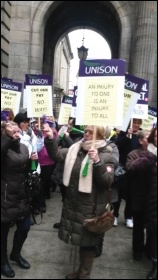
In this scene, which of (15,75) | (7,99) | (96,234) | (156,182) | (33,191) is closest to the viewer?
(96,234)

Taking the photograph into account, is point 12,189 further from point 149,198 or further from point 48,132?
point 149,198

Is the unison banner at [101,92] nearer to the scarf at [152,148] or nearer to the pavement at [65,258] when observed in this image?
the scarf at [152,148]

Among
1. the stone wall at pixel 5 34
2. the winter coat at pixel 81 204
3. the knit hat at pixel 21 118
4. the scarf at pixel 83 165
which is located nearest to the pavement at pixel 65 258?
the winter coat at pixel 81 204

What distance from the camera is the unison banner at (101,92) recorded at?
3.47 meters

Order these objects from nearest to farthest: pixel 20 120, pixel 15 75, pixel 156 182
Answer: pixel 156 182 < pixel 20 120 < pixel 15 75

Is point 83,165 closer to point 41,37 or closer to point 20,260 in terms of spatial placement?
point 20,260

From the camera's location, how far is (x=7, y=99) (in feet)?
18.5

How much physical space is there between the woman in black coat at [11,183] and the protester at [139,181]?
129 centimetres

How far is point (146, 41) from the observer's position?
11633 millimetres

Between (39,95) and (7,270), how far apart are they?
2592mm

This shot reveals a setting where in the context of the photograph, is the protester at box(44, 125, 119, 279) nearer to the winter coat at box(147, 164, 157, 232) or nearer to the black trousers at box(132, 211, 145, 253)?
the winter coat at box(147, 164, 157, 232)

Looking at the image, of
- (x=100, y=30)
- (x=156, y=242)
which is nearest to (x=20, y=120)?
(x=156, y=242)

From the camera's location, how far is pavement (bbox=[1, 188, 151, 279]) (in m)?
3.99

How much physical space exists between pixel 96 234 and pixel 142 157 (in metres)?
1.03
